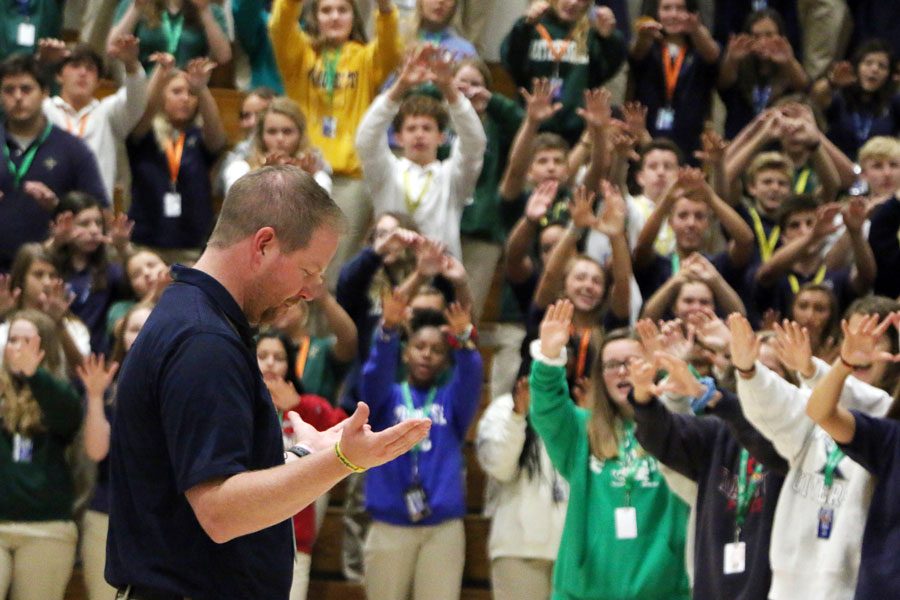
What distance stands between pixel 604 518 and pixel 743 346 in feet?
3.80

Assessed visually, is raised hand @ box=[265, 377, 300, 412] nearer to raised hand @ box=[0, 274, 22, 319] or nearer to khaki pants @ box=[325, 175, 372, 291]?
raised hand @ box=[0, 274, 22, 319]

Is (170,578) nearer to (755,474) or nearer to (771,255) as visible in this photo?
(755,474)

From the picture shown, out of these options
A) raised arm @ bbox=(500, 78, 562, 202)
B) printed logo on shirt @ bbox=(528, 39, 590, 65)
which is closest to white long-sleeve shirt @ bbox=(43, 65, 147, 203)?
raised arm @ bbox=(500, 78, 562, 202)

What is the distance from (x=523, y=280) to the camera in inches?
290

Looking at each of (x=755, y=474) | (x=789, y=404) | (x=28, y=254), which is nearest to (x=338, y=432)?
(x=789, y=404)

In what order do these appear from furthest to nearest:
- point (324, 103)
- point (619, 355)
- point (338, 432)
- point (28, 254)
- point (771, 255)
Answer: point (324, 103)
point (771, 255)
point (28, 254)
point (619, 355)
point (338, 432)

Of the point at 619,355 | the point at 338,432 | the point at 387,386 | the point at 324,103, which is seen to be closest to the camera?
the point at 338,432

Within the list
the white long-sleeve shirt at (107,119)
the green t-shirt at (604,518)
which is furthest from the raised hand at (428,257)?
the white long-sleeve shirt at (107,119)

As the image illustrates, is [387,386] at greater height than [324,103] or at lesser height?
lesser

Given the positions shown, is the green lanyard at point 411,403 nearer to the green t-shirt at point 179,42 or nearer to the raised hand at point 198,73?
the raised hand at point 198,73

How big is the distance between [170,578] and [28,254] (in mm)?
4605

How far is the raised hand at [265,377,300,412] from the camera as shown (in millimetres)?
5832

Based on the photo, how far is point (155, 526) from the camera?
2.48 metres

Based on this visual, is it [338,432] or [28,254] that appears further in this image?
[28,254]
